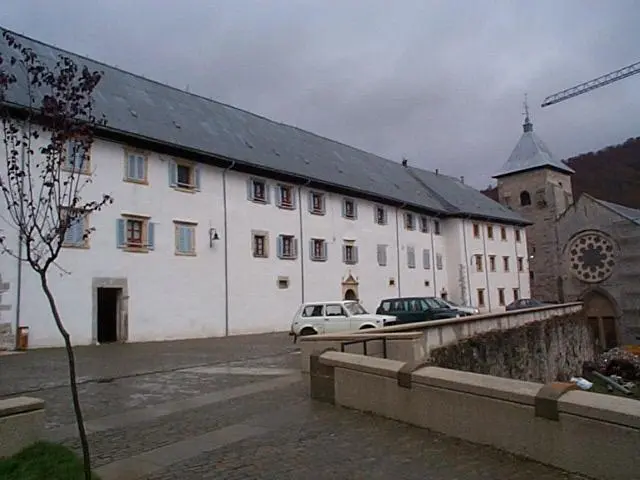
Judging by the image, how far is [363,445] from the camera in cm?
621

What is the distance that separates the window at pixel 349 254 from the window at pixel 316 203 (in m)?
2.97

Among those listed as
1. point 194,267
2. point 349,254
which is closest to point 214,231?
point 194,267

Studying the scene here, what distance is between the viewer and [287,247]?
1209 inches

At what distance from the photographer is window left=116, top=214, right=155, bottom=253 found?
2309cm

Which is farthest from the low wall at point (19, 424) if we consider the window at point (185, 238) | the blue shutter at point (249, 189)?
the blue shutter at point (249, 189)

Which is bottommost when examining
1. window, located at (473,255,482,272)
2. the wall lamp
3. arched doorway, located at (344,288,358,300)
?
arched doorway, located at (344,288,358,300)

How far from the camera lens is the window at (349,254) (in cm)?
3488

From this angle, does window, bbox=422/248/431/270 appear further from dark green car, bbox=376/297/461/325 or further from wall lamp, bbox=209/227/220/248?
wall lamp, bbox=209/227/220/248

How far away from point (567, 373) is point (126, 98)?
25250 millimetres

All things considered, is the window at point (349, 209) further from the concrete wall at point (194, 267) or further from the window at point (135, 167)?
the window at point (135, 167)

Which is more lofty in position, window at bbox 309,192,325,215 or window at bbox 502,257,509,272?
window at bbox 309,192,325,215

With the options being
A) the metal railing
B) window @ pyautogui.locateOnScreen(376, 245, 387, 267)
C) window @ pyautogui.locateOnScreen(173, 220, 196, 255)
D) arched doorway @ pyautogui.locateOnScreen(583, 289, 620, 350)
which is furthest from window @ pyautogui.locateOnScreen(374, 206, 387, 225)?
the metal railing

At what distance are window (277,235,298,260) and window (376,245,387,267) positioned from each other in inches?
326

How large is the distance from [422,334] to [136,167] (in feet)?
53.1
